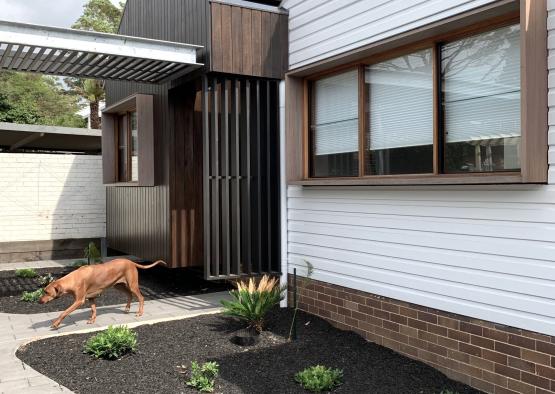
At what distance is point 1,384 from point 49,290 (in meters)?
1.36

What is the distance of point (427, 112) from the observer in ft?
15.0

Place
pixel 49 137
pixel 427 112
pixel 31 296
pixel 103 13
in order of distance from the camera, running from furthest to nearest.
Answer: pixel 103 13 → pixel 49 137 → pixel 31 296 → pixel 427 112

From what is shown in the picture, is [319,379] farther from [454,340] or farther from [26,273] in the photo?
[26,273]

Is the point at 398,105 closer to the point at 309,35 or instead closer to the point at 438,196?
the point at 438,196

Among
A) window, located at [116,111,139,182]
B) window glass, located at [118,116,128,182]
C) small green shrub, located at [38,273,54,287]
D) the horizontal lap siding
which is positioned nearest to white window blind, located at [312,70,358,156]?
the horizontal lap siding

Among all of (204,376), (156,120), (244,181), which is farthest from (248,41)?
(204,376)

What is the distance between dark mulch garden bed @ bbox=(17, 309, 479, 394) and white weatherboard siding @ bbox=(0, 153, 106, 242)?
255 inches

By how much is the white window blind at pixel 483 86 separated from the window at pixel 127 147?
19.0 feet

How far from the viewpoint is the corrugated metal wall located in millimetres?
6582

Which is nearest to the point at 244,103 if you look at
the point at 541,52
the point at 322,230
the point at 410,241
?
the point at 322,230

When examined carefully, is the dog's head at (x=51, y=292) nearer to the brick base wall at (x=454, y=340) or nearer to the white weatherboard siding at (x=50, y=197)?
the brick base wall at (x=454, y=340)

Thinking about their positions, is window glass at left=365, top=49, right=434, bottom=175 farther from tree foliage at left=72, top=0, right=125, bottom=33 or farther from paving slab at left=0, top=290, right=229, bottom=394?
tree foliage at left=72, top=0, right=125, bottom=33

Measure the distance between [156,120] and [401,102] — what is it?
4.16 m

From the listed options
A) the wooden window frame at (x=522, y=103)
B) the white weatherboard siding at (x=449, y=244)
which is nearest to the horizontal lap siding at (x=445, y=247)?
the white weatherboard siding at (x=449, y=244)
